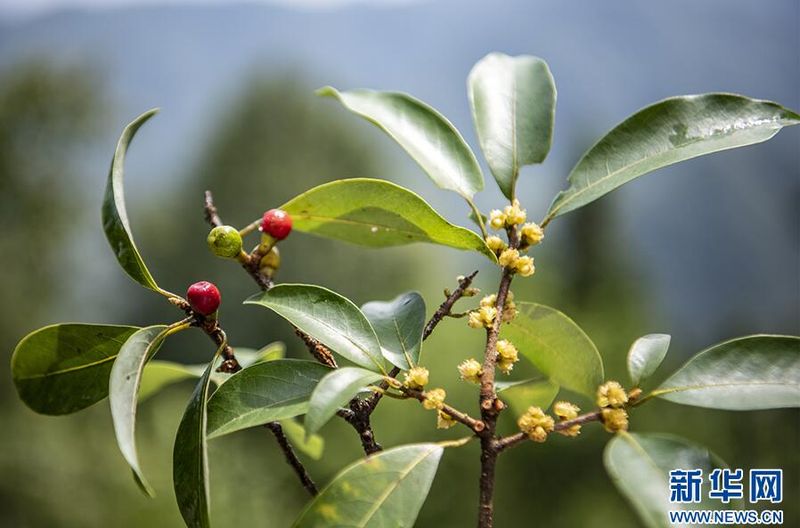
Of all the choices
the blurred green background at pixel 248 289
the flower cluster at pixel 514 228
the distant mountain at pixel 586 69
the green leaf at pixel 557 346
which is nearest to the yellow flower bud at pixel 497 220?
the flower cluster at pixel 514 228

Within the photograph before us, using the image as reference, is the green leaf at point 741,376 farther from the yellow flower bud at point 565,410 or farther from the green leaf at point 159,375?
the green leaf at point 159,375

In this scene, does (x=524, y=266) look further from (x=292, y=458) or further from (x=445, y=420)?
(x=292, y=458)

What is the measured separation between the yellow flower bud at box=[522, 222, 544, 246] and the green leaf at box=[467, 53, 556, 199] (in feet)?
0.30

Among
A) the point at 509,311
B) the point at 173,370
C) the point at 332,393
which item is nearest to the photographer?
the point at 332,393

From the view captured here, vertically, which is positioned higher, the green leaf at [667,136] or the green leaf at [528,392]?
the green leaf at [667,136]

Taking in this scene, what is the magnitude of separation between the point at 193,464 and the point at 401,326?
0.30 m

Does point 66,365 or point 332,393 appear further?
point 66,365

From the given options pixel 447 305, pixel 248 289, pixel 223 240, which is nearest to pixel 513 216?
pixel 447 305

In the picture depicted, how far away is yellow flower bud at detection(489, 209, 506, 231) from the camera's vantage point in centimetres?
82

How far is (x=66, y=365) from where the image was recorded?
2.58 ft

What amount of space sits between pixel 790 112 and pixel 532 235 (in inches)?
12.4

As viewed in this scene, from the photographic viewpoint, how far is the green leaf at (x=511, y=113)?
0.93m

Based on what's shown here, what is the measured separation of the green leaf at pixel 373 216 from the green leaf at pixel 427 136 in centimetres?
8

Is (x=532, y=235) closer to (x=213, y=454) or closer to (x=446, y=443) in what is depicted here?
(x=446, y=443)
